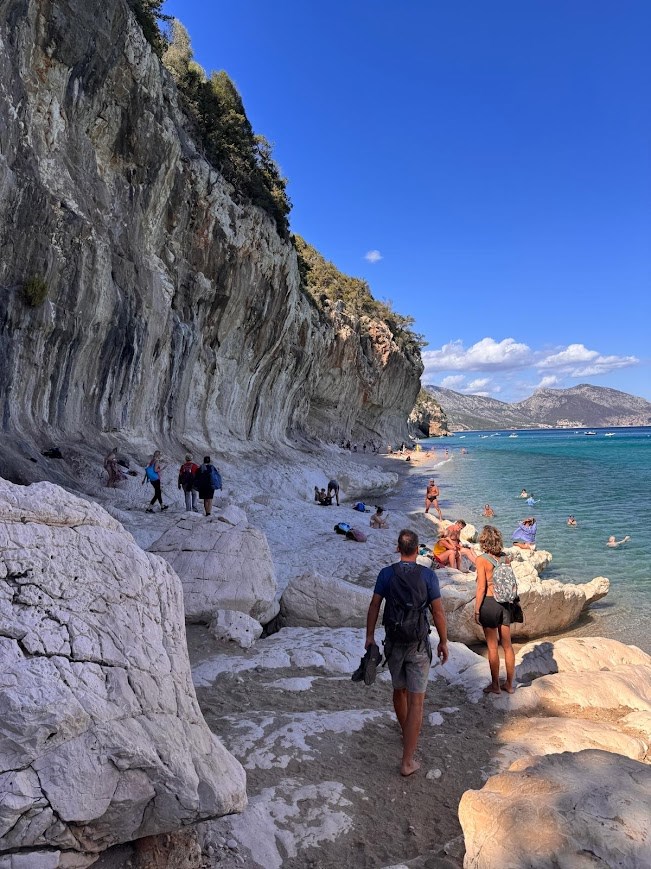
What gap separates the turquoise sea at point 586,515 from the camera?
10.1m

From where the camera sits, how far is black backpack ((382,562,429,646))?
149 inches

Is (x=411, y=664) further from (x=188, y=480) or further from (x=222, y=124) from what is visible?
(x=222, y=124)

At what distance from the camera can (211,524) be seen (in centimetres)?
761

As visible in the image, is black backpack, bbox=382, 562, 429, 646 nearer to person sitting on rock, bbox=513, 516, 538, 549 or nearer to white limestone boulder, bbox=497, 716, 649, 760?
white limestone boulder, bbox=497, 716, 649, 760

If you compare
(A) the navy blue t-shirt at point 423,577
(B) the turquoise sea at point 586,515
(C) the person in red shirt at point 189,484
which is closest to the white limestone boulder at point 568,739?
(A) the navy blue t-shirt at point 423,577

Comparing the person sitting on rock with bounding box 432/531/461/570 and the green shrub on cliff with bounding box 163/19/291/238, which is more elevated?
the green shrub on cliff with bounding box 163/19/291/238

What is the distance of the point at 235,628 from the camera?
6094 mm

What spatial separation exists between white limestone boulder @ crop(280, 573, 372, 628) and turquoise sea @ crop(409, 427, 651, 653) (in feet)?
14.6

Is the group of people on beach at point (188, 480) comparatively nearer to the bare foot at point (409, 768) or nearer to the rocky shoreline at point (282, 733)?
the rocky shoreline at point (282, 733)

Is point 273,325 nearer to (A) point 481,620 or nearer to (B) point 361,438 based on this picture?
(A) point 481,620

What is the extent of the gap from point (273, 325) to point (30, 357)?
15500 millimetres

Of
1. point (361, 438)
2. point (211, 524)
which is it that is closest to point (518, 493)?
point (211, 524)

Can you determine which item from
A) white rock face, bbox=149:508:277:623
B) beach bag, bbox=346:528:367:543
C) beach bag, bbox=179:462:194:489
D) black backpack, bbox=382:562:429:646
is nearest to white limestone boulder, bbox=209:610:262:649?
white rock face, bbox=149:508:277:623

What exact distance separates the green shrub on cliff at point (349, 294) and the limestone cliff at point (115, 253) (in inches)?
1070
